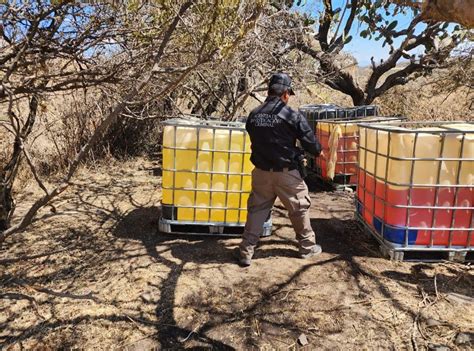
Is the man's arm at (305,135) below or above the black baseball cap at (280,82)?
Result: below

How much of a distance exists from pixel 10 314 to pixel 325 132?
497cm

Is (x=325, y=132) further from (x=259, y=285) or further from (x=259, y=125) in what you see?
(x=259, y=285)

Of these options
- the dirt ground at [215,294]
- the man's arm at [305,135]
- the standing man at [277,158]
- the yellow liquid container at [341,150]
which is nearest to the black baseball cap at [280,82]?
the standing man at [277,158]

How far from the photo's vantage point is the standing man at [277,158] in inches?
136

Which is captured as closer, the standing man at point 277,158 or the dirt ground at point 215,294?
the dirt ground at point 215,294

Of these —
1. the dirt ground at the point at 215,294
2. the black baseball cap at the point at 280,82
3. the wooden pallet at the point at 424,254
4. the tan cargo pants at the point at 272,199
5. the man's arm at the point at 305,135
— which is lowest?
the dirt ground at the point at 215,294

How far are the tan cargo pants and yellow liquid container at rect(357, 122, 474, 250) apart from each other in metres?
0.73

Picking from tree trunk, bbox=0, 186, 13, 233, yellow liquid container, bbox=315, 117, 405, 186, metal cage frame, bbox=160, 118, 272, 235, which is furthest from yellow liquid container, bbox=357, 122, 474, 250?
tree trunk, bbox=0, 186, 13, 233

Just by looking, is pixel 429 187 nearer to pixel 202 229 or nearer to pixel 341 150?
pixel 202 229

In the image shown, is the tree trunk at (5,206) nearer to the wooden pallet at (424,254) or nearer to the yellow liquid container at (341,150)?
the wooden pallet at (424,254)

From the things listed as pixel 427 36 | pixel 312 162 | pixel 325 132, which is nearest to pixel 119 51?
pixel 325 132

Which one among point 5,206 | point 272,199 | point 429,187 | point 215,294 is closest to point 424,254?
point 429,187

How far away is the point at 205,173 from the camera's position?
4.09 m

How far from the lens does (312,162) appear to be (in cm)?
725
